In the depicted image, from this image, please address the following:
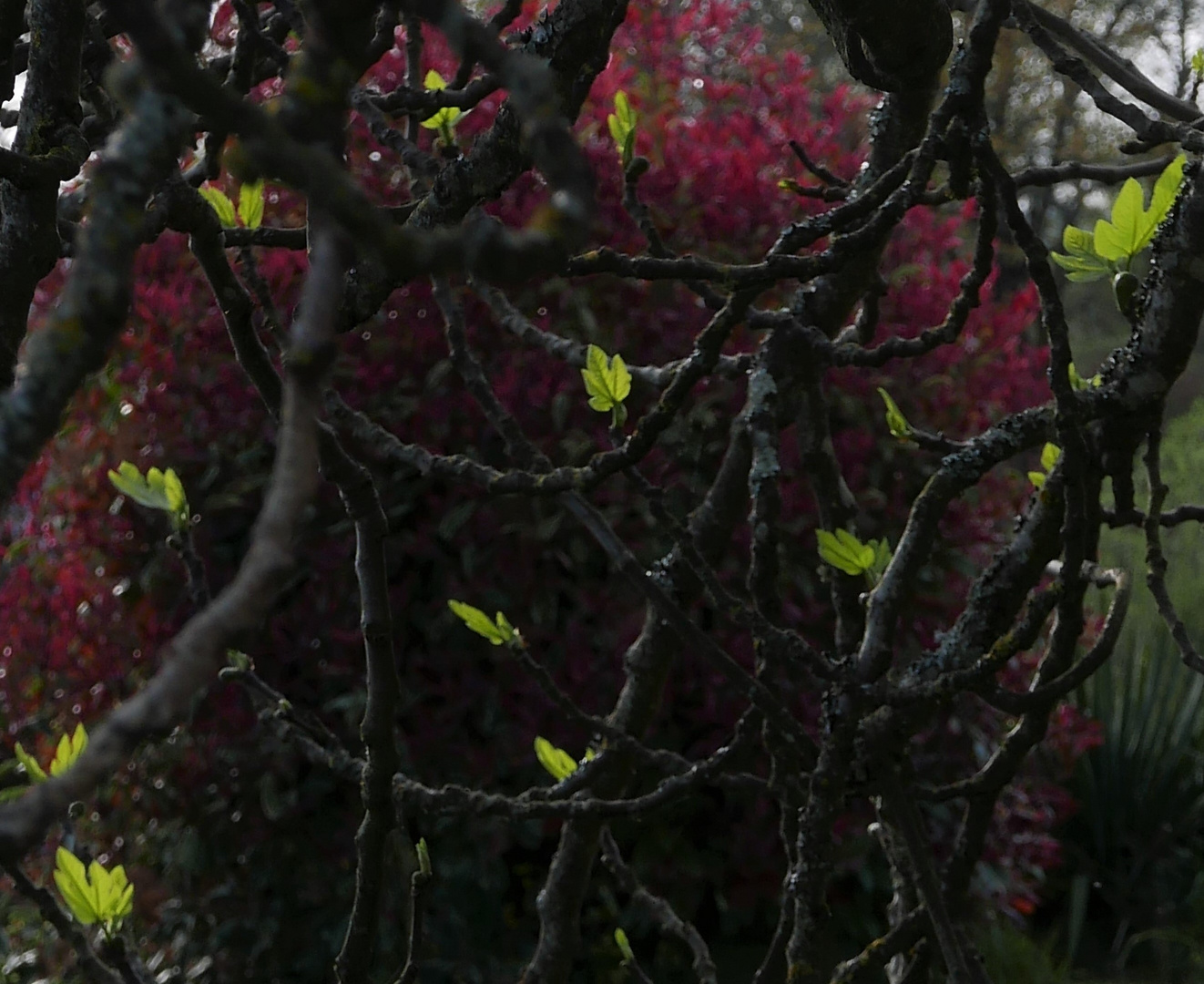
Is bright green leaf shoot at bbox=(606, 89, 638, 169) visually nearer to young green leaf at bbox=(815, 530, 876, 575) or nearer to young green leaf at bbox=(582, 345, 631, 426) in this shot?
young green leaf at bbox=(582, 345, 631, 426)

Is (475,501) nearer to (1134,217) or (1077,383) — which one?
(1077,383)

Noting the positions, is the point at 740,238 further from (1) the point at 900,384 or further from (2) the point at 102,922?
(2) the point at 102,922

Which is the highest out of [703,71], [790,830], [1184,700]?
[703,71]

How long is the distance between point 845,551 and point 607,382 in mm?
369

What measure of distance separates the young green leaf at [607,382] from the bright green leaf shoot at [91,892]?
65 cm

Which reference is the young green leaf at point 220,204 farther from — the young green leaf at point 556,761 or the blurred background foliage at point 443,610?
the blurred background foliage at point 443,610

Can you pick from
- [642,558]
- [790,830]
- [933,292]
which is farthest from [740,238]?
[790,830]

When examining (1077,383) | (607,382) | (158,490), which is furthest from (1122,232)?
(158,490)

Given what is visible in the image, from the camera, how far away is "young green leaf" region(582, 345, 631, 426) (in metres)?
1.23

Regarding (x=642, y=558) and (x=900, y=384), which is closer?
(x=642, y=558)

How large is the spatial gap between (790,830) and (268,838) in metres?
1.94

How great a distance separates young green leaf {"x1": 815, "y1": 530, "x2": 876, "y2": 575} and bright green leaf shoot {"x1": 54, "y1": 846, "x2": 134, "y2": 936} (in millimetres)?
810

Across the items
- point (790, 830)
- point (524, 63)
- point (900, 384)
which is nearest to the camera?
point (524, 63)

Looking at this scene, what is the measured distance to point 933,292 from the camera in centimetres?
340
